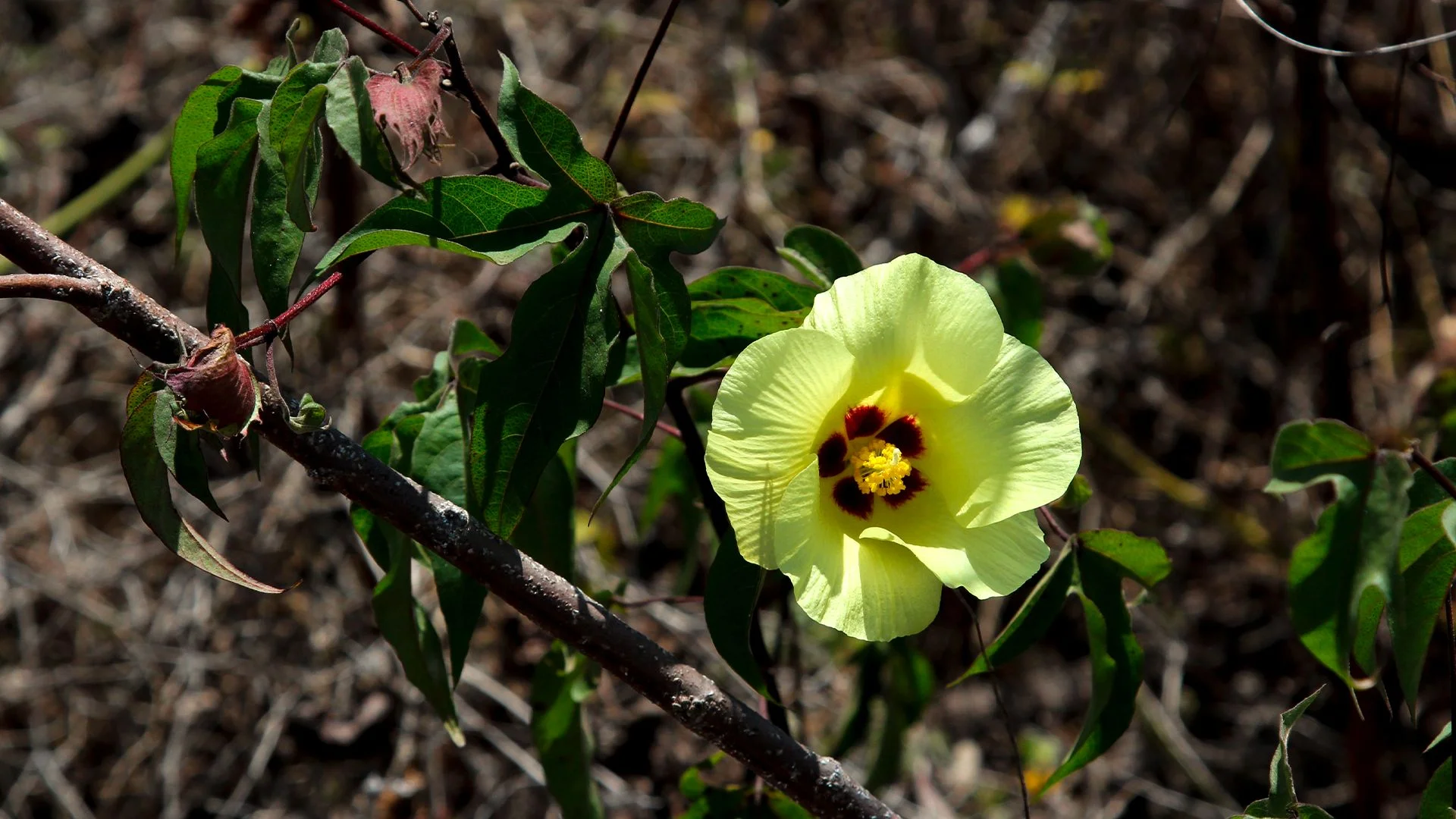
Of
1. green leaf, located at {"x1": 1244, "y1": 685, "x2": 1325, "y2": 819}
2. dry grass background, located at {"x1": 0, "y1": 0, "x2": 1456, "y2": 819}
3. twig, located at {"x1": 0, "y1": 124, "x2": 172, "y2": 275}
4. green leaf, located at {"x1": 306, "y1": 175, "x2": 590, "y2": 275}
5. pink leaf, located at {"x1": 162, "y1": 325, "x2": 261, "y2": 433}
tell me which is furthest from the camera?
twig, located at {"x1": 0, "y1": 124, "x2": 172, "y2": 275}

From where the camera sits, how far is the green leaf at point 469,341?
155 cm

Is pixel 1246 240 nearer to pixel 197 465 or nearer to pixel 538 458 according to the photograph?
pixel 538 458

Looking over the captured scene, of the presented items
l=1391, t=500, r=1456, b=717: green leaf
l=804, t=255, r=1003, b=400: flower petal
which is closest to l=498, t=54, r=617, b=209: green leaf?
l=804, t=255, r=1003, b=400: flower petal

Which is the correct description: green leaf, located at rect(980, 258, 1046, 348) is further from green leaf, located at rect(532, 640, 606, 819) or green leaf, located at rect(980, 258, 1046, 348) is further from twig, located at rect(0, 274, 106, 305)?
twig, located at rect(0, 274, 106, 305)

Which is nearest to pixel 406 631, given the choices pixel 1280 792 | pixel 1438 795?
pixel 1280 792

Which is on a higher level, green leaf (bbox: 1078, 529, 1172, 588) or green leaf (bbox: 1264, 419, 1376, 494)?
green leaf (bbox: 1264, 419, 1376, 494)

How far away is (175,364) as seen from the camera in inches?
39.4

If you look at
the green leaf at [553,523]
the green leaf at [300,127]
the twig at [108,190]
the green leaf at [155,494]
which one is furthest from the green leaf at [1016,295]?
the twig at [108,190]

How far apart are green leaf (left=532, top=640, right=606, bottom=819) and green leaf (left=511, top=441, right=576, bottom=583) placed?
15cm

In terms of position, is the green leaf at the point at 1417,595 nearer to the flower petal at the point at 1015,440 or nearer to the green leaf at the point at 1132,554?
the green leaf at the point at 1132,554

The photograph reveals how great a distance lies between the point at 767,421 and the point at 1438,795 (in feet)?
2.88

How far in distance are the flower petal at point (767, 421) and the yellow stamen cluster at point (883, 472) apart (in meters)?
0.12

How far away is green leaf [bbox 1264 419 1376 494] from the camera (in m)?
1.33

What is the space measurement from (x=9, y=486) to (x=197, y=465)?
2327 mm
